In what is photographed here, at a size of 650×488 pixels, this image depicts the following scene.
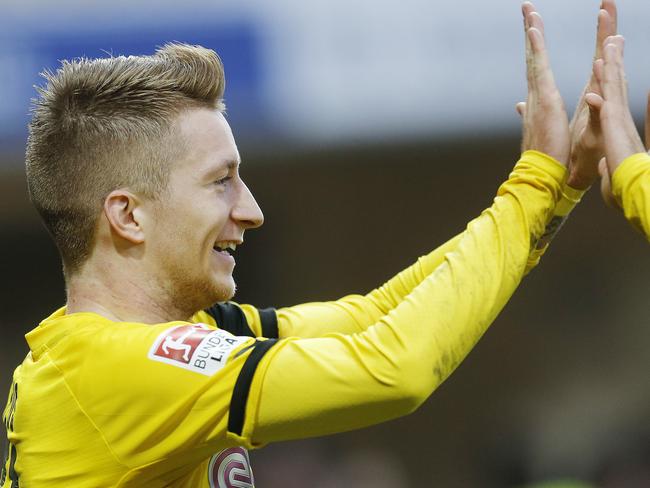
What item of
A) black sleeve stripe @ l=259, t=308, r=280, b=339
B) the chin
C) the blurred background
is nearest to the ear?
the chin

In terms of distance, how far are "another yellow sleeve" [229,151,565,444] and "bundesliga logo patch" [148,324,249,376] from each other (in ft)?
0.35

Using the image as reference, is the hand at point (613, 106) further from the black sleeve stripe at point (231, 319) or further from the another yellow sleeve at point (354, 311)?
the black sleeve stripe at point (231, 319)

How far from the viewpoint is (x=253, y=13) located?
29.2 feet

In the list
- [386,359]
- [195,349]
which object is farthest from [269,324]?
[386,359]

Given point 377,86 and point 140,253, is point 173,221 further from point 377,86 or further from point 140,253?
point 377,86

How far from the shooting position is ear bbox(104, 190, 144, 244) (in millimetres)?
2748

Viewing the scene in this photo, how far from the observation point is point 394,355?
8.09 ft

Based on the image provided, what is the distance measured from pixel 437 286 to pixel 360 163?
7524mm

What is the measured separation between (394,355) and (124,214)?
817 mm

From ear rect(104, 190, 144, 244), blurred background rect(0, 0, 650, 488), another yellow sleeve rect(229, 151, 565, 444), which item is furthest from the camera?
blurred background rect(0, 0, 650, 488)

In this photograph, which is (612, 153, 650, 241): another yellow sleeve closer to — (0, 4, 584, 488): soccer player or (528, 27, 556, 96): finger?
(0, 4, 584, 488): soccer player

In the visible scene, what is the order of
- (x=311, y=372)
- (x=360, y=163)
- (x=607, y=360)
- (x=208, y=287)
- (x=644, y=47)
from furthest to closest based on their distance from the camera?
(x=607, y=360) → (x=360, y=163) → (x=644, y=47) → (x=208, y=287) → (x=311, y=372)

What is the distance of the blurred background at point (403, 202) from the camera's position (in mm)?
8875

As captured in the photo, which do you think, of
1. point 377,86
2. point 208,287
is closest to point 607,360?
point 377,86
